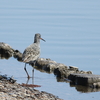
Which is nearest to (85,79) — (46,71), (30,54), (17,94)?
(30,54)

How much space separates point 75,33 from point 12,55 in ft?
25.3

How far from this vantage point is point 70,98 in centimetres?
1402

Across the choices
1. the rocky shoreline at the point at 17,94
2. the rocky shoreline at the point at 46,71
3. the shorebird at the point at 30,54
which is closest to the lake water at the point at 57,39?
the rocky shoreline at the point at 46,71

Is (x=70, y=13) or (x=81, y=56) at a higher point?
(x=70, y=13)

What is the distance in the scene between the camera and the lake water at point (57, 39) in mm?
16125

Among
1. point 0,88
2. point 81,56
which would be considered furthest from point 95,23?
point 0,88

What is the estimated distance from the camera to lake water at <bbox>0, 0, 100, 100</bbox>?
16125 mm

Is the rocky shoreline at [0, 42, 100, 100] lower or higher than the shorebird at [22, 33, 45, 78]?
lower

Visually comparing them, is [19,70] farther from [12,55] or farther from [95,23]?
[95,23]

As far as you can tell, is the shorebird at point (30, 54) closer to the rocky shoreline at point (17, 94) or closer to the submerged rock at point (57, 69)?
the submerged rock at point (57, 69)

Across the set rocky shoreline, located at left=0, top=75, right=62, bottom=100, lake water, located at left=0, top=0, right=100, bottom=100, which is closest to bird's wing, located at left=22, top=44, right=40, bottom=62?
lake water, located at left=0, top=0, right=100, bottom=100

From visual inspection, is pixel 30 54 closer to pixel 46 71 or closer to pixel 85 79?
pixel 46 71

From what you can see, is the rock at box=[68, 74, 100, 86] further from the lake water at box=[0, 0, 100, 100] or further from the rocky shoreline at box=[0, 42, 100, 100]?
the lake water at box=[0, 0, 100, 100]

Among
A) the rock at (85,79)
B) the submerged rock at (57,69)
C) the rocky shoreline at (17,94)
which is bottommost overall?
the rocky shoreline at (17,94)
